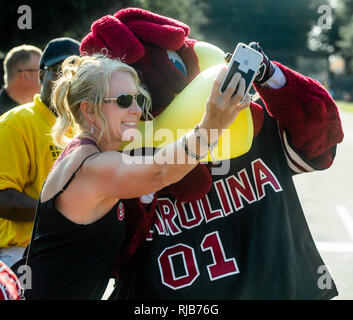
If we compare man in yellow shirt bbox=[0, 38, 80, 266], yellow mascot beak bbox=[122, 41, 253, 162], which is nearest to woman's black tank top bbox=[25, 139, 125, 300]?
yellow mascot beak bbox=[122, 41, 253, 162]

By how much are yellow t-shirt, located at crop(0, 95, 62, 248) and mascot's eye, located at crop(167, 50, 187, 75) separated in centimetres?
107

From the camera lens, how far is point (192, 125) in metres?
1.87

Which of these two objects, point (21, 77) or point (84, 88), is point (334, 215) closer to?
point (21, 77)

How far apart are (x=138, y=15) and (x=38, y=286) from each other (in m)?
1.12

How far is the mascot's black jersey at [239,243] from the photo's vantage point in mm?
2062

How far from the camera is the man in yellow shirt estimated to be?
278 cm

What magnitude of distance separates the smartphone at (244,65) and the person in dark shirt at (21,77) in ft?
9.76

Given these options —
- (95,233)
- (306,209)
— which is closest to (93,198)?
(95,233)

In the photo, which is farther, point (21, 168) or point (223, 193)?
point (21, 168)

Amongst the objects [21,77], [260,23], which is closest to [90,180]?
[21,77]

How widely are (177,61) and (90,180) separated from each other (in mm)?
658

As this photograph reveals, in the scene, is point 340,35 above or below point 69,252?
above
